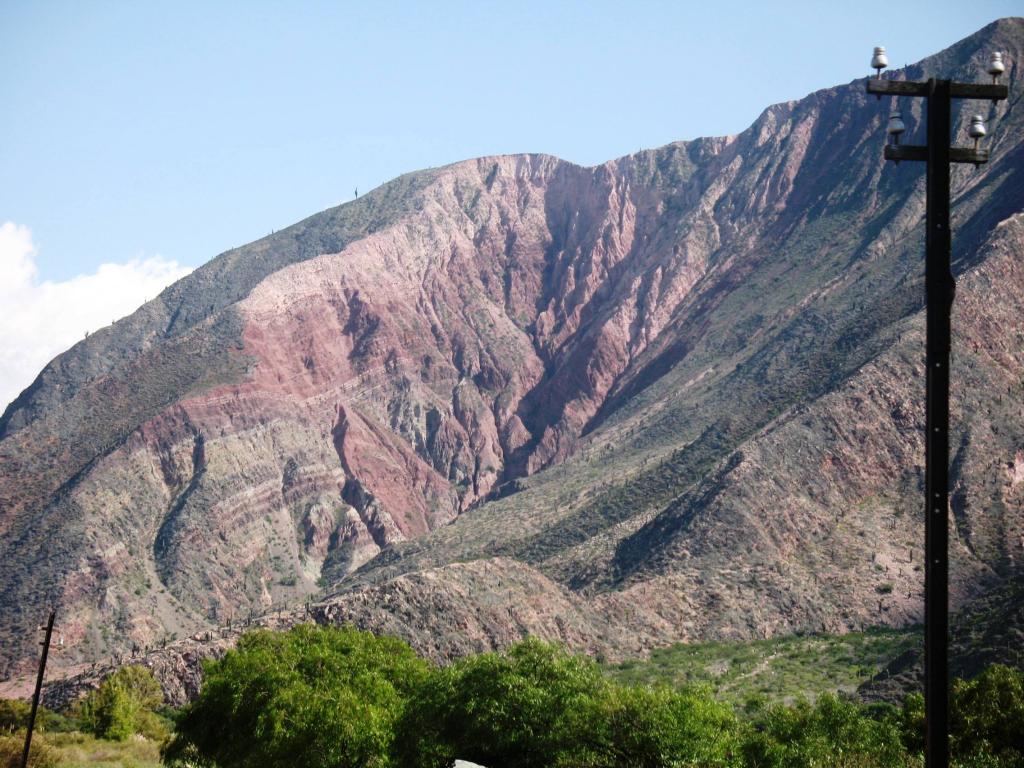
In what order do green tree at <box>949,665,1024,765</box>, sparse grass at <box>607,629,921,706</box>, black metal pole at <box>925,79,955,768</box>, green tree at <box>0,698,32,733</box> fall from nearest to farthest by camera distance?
1. black metal pole at <box>925,79,955,768</box>
2. green tree at <box>949,665,1024,765</box>
3. green tree at <box>0,698,32,733</box>
4. sparse grass at <box>607,629,921,706</box>

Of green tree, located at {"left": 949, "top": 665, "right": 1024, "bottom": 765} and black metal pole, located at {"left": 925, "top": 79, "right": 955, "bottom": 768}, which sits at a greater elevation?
black metal pole, located at {"left": 925, "top": 79, "right": 955, "bottom": 768}

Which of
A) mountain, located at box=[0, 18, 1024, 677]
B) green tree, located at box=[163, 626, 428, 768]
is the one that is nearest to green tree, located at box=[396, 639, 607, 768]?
green tree, located at box=[163, 626, 428, 768]

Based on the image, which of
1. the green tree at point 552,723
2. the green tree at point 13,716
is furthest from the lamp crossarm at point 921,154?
the green tree at point 13,716

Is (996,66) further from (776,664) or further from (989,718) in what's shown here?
(776,664)

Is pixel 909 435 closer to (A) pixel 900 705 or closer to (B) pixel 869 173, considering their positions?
(A) pixel 900 705

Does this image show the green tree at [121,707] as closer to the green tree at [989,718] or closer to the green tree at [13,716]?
the green tree at [13,716]

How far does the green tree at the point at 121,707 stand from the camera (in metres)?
63.0

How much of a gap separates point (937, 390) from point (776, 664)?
64.7 meters

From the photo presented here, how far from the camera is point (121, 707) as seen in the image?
6456cm

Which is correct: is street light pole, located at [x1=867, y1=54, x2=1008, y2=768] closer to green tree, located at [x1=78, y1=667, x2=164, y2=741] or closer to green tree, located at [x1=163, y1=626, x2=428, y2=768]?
green tree, located at [x1=163, y1=626, x2=428, y2=768]

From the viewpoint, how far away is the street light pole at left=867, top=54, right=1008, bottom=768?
15586mm

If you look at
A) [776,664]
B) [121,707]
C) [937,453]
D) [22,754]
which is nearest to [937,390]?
[937,453]

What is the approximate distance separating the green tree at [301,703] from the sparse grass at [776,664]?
85.9 ft

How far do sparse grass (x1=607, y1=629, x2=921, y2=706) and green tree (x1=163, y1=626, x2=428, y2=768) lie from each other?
2619 cm
